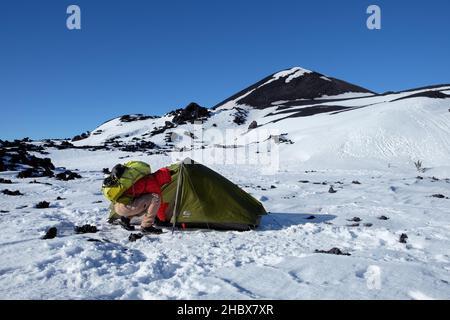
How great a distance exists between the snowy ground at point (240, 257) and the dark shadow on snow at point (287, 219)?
0.03 meters

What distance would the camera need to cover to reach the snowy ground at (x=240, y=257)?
5480mm

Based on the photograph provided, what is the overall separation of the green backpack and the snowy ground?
2.92 feet

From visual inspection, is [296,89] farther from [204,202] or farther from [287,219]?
[204,202]

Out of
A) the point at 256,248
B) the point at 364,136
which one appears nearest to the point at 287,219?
the point at 256,248

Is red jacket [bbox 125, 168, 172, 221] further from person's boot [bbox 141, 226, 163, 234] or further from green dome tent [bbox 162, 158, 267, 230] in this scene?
person's boot [bbox 141, 226, 163, 234]

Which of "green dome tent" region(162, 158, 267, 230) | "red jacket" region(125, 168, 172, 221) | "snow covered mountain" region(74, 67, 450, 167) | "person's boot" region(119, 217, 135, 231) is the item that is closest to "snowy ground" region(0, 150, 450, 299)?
"person's boot" region(119, 217, 135, 231)

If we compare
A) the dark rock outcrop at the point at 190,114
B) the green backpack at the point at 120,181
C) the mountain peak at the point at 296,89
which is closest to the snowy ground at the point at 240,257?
the green backpack at the point at 120,181

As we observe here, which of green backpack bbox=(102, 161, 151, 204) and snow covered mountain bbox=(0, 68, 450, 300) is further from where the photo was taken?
green backpack bbox=(102, 161, 151, 204)

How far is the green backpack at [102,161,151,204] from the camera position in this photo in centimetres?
→ 823

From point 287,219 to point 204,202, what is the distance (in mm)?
2610

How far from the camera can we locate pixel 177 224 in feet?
30.3
